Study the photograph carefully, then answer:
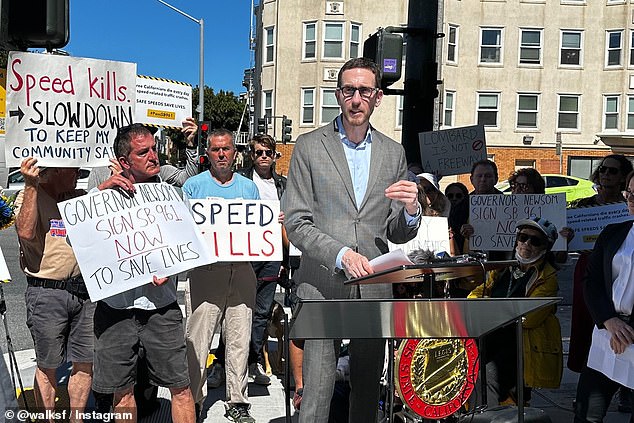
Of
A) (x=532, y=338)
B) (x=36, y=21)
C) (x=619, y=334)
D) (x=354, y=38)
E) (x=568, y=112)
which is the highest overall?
(x=354, y=38)

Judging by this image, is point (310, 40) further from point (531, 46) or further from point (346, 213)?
point (346, 213)

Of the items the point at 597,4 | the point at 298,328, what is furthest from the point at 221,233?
the point at 597,4

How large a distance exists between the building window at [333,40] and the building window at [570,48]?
35.2 feet

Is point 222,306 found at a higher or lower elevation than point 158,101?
lower

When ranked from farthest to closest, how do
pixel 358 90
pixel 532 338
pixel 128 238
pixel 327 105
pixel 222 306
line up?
pixel 327 105
pixel 222 306
pixel 532 338
pixel 128 238
pixel 358 90

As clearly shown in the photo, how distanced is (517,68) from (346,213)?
33719mm

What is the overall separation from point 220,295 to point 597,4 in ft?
114

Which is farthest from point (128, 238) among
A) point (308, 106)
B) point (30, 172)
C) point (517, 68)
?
point (517, 68)

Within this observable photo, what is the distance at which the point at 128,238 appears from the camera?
4.02 metres

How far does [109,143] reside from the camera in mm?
4836

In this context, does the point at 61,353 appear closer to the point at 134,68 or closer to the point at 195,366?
the point at 195,366

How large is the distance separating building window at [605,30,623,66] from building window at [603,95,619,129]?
1.68 m

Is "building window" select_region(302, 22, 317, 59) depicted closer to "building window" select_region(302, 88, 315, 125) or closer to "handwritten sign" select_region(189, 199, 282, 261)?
"building window" select_region(302, 88, 315, 125)

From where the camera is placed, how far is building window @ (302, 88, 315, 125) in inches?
1364
